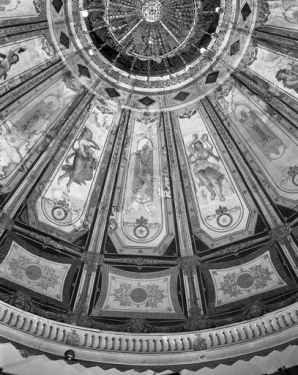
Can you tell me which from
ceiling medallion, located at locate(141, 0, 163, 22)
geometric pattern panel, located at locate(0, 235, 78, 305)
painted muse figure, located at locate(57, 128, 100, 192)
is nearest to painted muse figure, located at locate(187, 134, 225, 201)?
painted muse figure, located at locate(57, 128, 100, 192)

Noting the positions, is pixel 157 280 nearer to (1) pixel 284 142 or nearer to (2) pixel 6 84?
(1) pixel 284 142

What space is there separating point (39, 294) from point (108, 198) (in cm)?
378

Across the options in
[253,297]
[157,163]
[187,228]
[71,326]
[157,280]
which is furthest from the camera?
[157,163]

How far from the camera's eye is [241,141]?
1498cm

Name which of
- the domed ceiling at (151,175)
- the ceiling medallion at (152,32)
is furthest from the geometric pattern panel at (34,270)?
the ceiling medallion at (152,32)

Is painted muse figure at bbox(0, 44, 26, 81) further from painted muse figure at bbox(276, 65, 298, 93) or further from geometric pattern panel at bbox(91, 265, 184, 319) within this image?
painted muse figure at bbox(276, 65, 298, 93)

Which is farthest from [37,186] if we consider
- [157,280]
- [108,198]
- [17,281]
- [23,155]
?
[157,280]

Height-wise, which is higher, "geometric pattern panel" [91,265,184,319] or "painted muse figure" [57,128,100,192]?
"painted muse figure" [57,128,100,192]

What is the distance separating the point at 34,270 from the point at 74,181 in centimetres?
330

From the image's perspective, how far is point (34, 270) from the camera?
12867mm

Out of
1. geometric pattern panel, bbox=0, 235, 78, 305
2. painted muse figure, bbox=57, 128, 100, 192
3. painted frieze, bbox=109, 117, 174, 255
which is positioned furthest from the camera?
painted muse figure, bbox=57, 128, 100, 192

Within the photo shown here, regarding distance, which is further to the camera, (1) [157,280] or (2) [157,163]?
(2) [157,163]

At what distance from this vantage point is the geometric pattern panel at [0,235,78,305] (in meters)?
12.4

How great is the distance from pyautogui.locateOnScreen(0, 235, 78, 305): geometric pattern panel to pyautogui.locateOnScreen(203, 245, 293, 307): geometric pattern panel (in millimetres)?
3824
